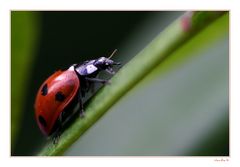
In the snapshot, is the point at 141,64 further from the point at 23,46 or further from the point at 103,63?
the point at 103,63

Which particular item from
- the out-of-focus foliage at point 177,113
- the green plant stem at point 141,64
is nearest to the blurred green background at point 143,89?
the out-of-focus foliage at point 177,113

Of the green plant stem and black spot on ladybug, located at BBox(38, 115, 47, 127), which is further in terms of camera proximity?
black spot on ladybug, located at BBox(38, 115, 47, 127)

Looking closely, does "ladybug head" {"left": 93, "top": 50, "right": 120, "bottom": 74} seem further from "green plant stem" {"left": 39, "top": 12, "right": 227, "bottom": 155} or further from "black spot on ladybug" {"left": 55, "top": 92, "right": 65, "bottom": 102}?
"green plant stem" {"left": 39, "top": 12, "right": 227, "bottom": 155}

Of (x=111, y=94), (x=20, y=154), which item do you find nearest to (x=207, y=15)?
(x=111, y=94)

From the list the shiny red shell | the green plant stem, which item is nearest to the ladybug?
the shiny red shell

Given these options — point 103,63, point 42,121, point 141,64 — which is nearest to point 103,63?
point 103,63

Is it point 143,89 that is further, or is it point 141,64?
point 143,89

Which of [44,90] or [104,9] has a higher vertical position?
[104,9]
